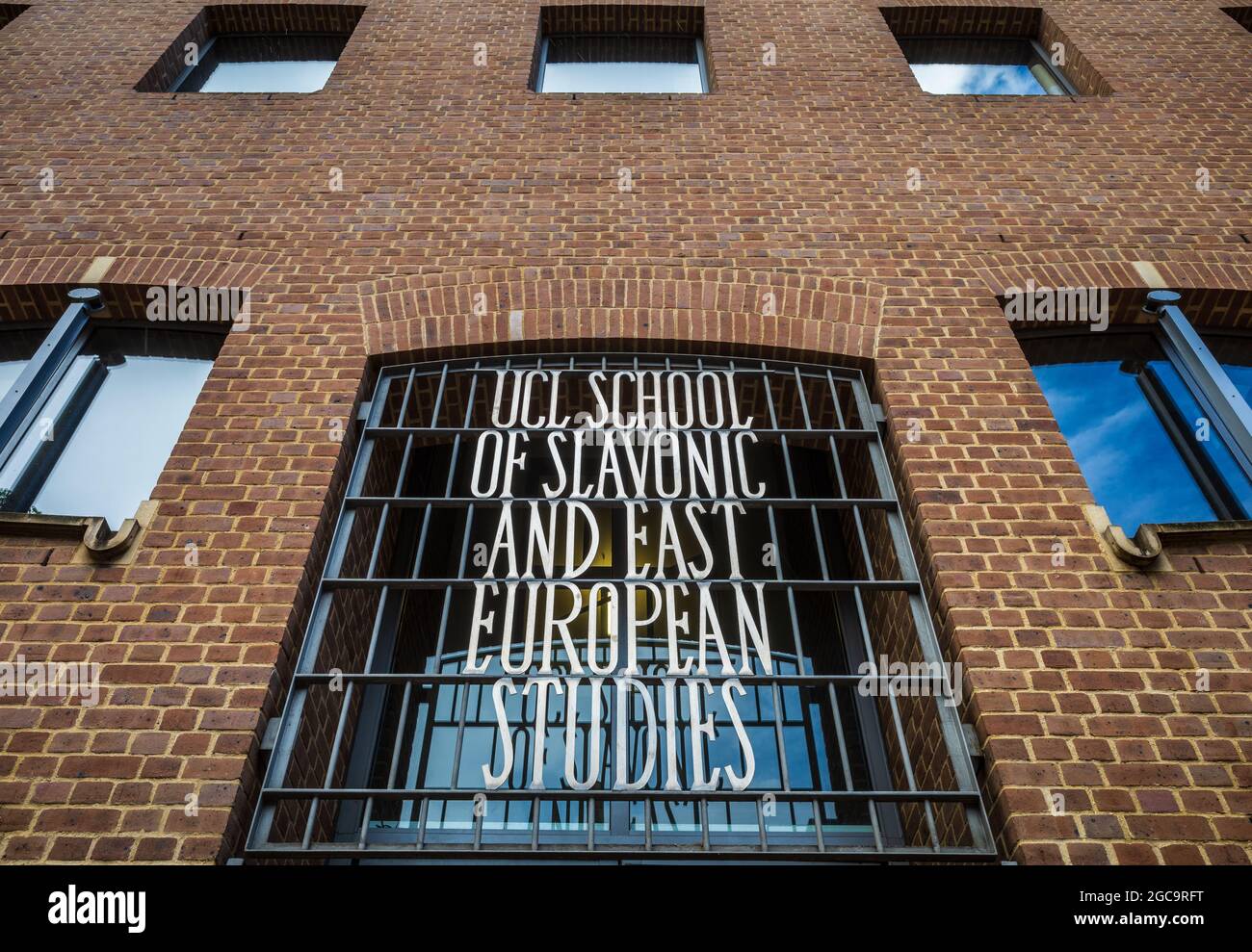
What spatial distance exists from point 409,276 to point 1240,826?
428cm

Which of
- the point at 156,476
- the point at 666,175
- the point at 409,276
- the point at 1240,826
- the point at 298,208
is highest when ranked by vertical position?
the point at 666,175

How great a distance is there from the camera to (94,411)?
4133 mm

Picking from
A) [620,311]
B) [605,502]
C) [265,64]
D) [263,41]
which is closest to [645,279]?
[620,311]

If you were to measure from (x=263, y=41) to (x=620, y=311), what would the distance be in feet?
16.4

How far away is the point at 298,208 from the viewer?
4.82 metres

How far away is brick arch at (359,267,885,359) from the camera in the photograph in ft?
13.7

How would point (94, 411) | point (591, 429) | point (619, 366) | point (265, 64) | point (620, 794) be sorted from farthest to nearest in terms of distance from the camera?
point (265, 64) → point (619, 366) → point (94, 411) → point (591, 429) → point (620, 794)

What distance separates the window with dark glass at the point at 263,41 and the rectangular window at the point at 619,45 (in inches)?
Result: 65.9

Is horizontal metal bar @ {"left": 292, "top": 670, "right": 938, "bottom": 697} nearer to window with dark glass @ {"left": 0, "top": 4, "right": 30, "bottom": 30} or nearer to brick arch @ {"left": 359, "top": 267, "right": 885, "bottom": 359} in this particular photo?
brick arch @ {"left": 359, "top": 267, "right": 885, "bottom": 359}

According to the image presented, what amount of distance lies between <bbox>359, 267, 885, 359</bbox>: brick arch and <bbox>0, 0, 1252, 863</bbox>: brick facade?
0.02m

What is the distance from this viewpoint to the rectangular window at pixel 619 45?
6.68 m

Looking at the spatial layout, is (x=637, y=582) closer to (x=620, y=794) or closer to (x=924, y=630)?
(x=620, y=794)

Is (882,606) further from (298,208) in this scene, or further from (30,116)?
(30,116)
